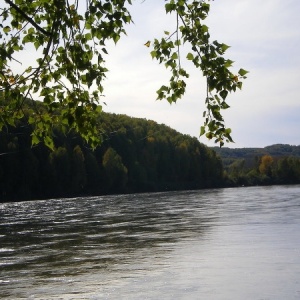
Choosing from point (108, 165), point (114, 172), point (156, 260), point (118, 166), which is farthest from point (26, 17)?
point (118, 166)

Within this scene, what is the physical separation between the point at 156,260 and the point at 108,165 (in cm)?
10140

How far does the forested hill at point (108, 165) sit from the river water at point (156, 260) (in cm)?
1685

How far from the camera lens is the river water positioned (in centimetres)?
1852

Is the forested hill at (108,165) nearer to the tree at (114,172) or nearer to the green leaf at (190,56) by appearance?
the tree at (114,172)

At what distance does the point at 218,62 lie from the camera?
571 cm

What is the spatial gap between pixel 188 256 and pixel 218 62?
66.6ft

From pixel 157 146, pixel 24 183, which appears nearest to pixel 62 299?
pixel 24 183

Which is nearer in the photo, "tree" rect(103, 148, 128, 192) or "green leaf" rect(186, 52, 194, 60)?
"green leaf" rect(186, 52, 194, 60)

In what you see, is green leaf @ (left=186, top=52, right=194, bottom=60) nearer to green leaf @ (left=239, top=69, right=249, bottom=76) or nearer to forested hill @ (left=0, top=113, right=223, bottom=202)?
green leaf @ (left=239, top=69, right=249, bottom=76)

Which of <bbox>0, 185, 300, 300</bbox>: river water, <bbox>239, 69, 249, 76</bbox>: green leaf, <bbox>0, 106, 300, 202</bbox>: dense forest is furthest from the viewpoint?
<bbox>0, 106, 300, 202</bbox>: dense forest

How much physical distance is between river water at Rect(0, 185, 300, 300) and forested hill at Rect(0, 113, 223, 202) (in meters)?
16.9

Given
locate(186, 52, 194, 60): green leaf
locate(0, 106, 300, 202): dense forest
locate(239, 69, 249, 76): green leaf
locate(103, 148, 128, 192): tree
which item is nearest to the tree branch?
locate(186, 52, 194, 60): green leaf

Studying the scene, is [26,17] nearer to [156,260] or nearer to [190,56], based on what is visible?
[190,56]

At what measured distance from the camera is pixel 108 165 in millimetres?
125375
